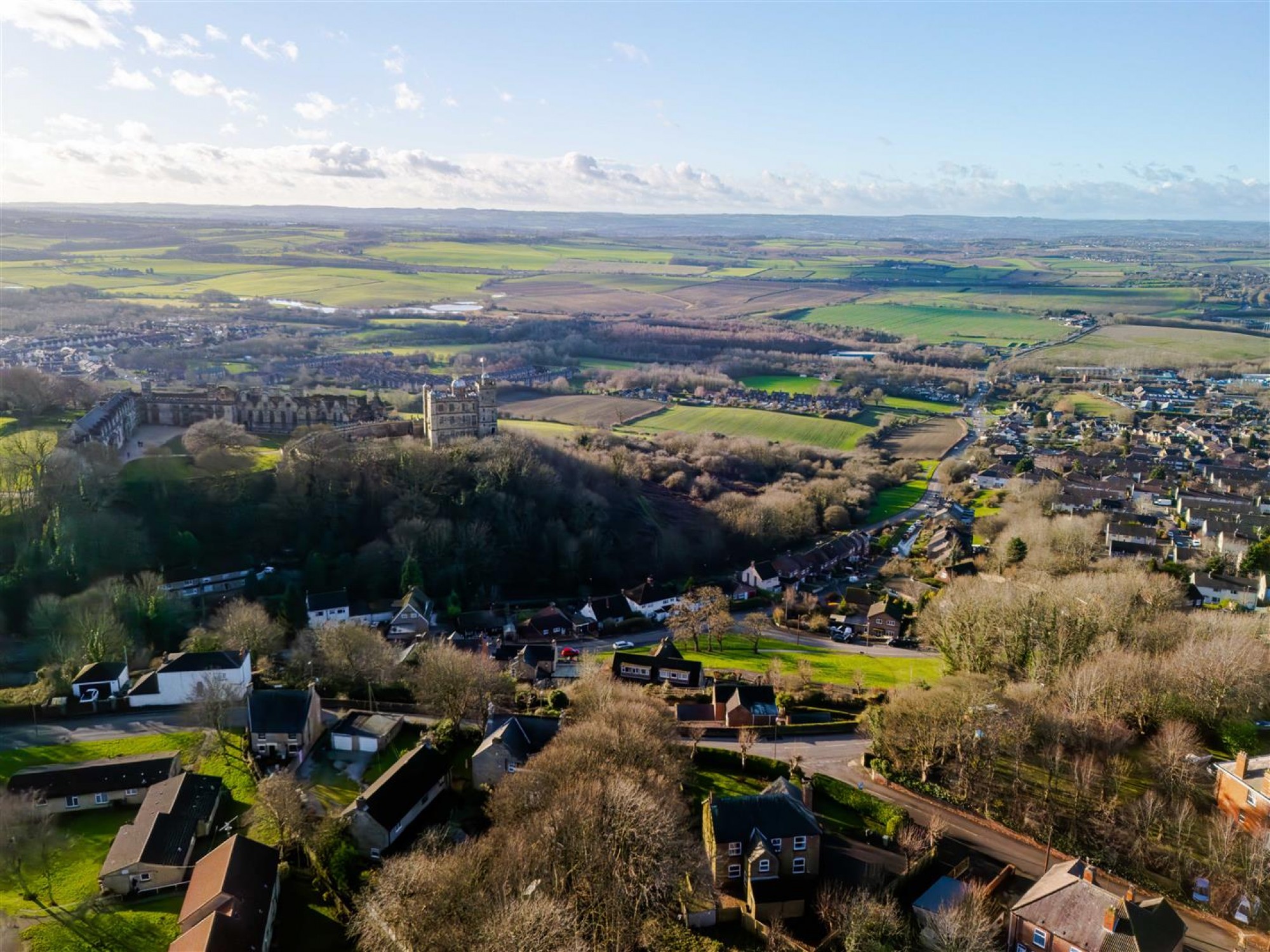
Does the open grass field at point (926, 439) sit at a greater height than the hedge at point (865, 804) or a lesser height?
lesser

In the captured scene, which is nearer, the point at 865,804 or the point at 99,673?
the point at 865,804

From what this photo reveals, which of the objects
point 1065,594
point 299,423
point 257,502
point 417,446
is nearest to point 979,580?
point 1065,594

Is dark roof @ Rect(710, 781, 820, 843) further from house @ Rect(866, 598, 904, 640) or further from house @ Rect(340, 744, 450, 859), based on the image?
house @ Rect(866, 598, 904, 640)

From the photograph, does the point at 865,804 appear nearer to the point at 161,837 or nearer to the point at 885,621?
the point at 161,837

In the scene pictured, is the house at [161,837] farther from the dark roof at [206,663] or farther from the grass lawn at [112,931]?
the dark roof at [206,663]

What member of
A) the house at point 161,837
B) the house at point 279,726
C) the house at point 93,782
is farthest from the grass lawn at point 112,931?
the house at point 279,726

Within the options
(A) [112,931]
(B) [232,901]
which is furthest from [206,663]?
(B) [232,901]

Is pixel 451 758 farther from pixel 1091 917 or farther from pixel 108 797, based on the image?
pixel 1091 917
